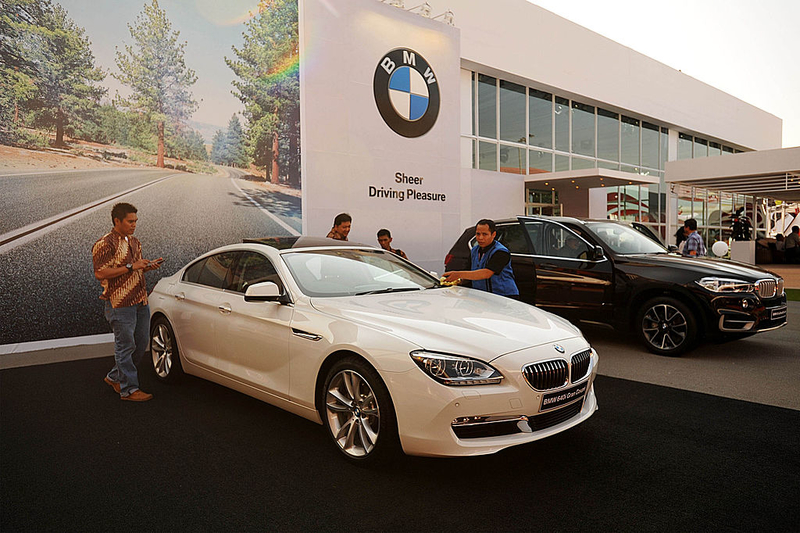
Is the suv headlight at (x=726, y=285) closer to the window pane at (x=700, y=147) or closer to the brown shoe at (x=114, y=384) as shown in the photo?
the brown shoe at (x=114, y=384)

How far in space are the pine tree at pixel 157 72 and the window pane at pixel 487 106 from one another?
1072 centimetres

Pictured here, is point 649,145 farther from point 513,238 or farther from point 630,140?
point 513,238

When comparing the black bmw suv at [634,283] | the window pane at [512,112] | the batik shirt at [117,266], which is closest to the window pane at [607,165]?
the window pane at [512,112]

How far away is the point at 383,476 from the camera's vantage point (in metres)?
3.46

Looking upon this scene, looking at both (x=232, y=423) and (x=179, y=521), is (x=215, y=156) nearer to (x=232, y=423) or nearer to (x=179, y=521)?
(x=232, y=423)

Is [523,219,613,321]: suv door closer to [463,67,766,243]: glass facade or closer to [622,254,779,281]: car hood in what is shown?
[622,254,779,281]: car hood

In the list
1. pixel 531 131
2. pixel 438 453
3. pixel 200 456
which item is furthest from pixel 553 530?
pixel 531 131

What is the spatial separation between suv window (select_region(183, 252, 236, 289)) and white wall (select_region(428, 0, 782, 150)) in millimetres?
12865

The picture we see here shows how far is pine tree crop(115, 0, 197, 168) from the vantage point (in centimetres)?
867

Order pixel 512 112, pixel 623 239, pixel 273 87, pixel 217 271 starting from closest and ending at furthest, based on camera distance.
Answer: pixel 217 271 < pixel 623 239 < pixel 273 87 < pixel 512 112

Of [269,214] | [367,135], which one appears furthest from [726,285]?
[269,214]

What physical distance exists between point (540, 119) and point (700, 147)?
50.3ft

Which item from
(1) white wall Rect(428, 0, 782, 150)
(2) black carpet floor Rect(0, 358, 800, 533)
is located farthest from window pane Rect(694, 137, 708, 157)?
(2) black carpet floor Rect(0, 358, 800, 533)

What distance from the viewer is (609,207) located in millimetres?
22125
